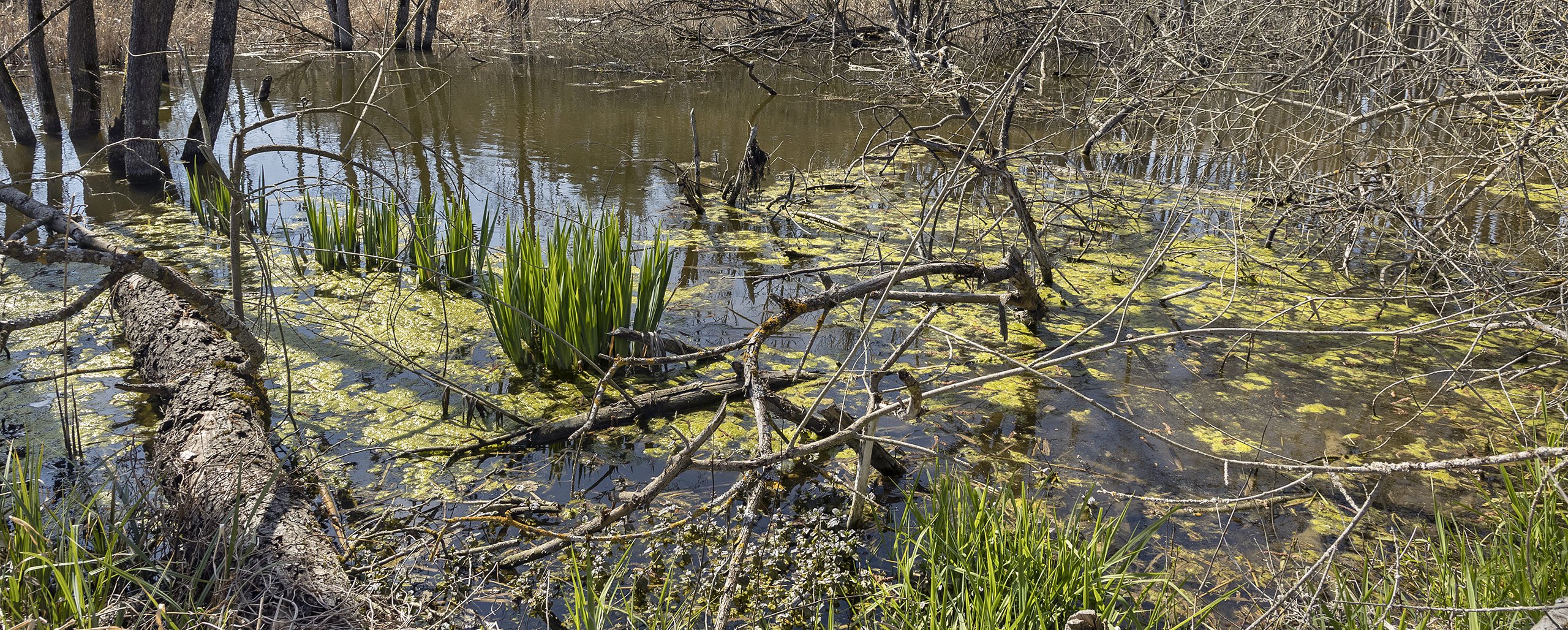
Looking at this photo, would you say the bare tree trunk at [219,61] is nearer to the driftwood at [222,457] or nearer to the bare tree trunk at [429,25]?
the driftwood at [222,457]

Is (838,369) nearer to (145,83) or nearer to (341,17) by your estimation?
(145,83)

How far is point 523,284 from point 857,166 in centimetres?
463

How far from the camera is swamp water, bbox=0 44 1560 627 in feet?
9.13

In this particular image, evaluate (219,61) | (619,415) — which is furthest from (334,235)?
(219,61)

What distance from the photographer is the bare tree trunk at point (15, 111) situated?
22.0 ft

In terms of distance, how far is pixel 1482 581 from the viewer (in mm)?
2010

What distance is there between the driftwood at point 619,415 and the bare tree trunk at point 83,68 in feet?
19.8

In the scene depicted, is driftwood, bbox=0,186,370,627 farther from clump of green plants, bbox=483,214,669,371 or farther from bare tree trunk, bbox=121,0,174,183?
bare tree trunk, bbox=121,0,174,183

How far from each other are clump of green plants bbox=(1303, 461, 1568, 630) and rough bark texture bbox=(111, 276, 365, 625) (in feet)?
6.94

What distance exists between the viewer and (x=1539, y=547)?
6.67ft

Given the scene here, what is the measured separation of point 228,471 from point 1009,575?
78.3 inches

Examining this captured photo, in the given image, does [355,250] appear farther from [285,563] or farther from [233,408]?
[285,563]

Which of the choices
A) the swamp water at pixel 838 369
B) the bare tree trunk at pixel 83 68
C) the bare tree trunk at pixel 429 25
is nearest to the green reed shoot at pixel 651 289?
the swamp water at pixel 838 369

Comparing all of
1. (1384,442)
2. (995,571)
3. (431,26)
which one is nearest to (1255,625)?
(995,571)
